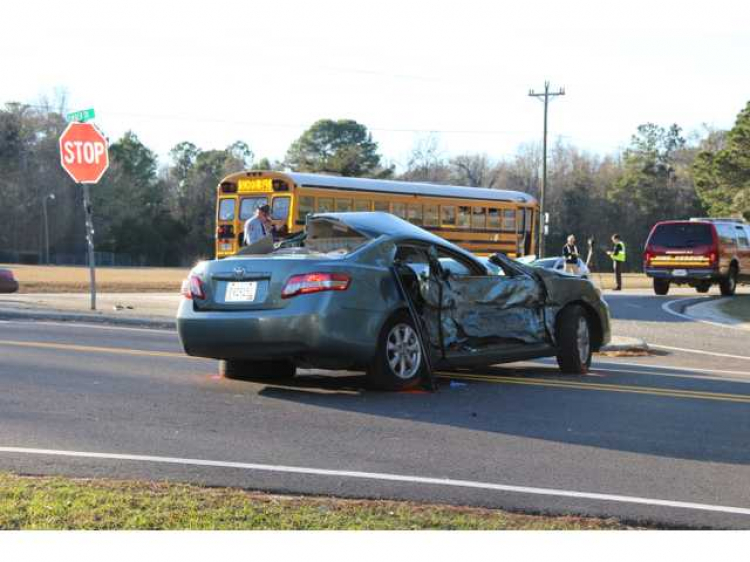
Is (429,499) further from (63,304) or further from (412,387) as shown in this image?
(63,304)

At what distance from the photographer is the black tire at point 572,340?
11422mm

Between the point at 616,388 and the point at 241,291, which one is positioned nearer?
the point at 241,291

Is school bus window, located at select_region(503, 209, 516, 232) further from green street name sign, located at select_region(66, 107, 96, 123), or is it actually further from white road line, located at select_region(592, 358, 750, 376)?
white road line, located at select_region(592, 358, 750, 376)

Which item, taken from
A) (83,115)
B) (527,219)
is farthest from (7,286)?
(527,219)

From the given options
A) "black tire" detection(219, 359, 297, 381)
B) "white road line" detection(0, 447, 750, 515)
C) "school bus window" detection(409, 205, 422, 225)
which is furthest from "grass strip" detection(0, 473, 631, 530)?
"school bus window" detection(409, 205, 422, 225)

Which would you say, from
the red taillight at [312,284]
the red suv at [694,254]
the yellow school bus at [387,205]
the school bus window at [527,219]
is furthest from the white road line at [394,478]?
the school bus window at [527,219]

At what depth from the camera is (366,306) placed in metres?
9.43

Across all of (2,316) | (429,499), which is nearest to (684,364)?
(429,499)

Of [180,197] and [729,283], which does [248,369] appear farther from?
[180,197]

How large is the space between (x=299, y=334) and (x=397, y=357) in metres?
1.04

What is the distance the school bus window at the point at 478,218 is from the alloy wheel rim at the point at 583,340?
20.9m

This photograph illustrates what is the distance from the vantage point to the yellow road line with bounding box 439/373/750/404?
10.2m

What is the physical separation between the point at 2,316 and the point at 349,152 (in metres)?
73.5

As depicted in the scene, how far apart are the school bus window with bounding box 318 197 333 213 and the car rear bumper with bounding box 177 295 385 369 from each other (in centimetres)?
1831
